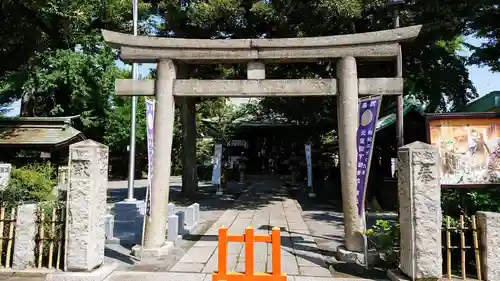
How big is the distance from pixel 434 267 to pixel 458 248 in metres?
0.71

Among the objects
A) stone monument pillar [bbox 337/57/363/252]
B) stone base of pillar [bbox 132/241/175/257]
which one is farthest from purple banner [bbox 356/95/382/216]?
stone base of pillar [bbox 132/241/175/257]

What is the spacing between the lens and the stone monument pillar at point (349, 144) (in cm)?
770

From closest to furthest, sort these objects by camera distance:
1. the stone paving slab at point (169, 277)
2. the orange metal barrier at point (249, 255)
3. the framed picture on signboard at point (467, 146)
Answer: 1. the orange metal barrier at point (249, 255)
2. the stone paving slab at point (169, 277)
3. the framed picture on signboard at point (467, 146)

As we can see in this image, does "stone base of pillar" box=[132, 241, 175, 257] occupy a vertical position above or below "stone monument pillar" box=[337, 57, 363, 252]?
below

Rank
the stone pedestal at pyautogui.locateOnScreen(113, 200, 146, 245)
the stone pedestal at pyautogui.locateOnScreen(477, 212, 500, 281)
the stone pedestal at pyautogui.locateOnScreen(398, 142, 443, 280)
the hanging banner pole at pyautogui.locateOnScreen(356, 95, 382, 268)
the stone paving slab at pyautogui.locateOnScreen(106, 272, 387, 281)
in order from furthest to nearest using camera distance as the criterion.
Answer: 1. the stone pedestal at pyautogui.locateOnScreen(113, 200, 146, 245)
2. the hanging banner pole at pyautogui.locateOnScreen(356, 95, 382, 268)
3. the stone paving slab at pyautogui.locateOnScreen(106, 272, 387, 281)
4. the stone pedestal at pyautogui.locateOnScreen(477, 212, 500, 281)
5. the stone pedestal at pyautogui.locateOnScreen(398, 142, 443, 280)

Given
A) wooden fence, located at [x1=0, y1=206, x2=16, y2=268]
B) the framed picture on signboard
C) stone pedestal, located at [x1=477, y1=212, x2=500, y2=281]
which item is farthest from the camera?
the framed picture on signboard

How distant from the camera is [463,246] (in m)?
6.20

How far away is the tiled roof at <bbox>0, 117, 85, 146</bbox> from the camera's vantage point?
Answer: 18.5 meters

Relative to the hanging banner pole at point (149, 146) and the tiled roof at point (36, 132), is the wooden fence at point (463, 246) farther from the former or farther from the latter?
the tiled roof at point (36, 132)

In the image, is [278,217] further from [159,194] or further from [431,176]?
[431,176]

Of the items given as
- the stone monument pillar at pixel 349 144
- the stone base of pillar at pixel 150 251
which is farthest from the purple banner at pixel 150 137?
the stone monument pillar at pixel 349 144

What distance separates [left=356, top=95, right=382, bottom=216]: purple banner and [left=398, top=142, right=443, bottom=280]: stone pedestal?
1.05 meters

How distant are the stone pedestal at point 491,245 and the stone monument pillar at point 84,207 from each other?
626cm

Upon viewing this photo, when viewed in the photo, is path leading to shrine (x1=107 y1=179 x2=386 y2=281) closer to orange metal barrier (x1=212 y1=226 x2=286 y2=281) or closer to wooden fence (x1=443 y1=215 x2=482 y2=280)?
orange metal barrier (x1=212 y1=226 x2=286 y2=281)
